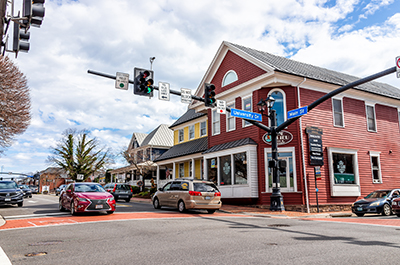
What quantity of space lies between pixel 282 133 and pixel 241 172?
12.0 ft

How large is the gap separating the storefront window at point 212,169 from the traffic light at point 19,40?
17187 mm

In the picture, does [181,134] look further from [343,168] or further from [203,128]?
[343,168]

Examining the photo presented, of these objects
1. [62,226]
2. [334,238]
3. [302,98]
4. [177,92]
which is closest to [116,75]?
[177,92]

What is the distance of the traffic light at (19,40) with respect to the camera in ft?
27.5

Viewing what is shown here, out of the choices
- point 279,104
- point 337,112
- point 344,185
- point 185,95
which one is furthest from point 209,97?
point 344,185

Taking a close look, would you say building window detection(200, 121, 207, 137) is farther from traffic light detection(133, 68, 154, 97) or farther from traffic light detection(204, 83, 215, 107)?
traffic light detection(133, 68, 154, 97)

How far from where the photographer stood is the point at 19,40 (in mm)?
8406

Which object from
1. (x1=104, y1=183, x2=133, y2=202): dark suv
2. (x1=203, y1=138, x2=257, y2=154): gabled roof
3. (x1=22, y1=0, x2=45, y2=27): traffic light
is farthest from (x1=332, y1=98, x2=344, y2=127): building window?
(x1=22, y1=0, x2=45, y2=27): traffic light

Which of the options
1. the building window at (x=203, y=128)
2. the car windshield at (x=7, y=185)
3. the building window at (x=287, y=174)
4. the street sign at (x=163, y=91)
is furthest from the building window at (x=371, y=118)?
the car windshield at (x=7, y=185)

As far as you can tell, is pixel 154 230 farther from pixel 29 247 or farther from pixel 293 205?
pixel 293 205

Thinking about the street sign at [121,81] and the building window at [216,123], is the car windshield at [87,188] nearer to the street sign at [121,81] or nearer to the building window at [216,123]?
the street sign at [121,81]

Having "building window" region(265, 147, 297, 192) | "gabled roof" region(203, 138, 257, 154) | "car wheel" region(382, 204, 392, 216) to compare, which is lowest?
"car wheel" region(382, 204, 392, 216)

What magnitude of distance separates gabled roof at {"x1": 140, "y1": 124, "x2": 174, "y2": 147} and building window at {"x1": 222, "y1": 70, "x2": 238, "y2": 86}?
26.7 metres

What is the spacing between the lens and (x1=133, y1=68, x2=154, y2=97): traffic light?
45.0 feet
